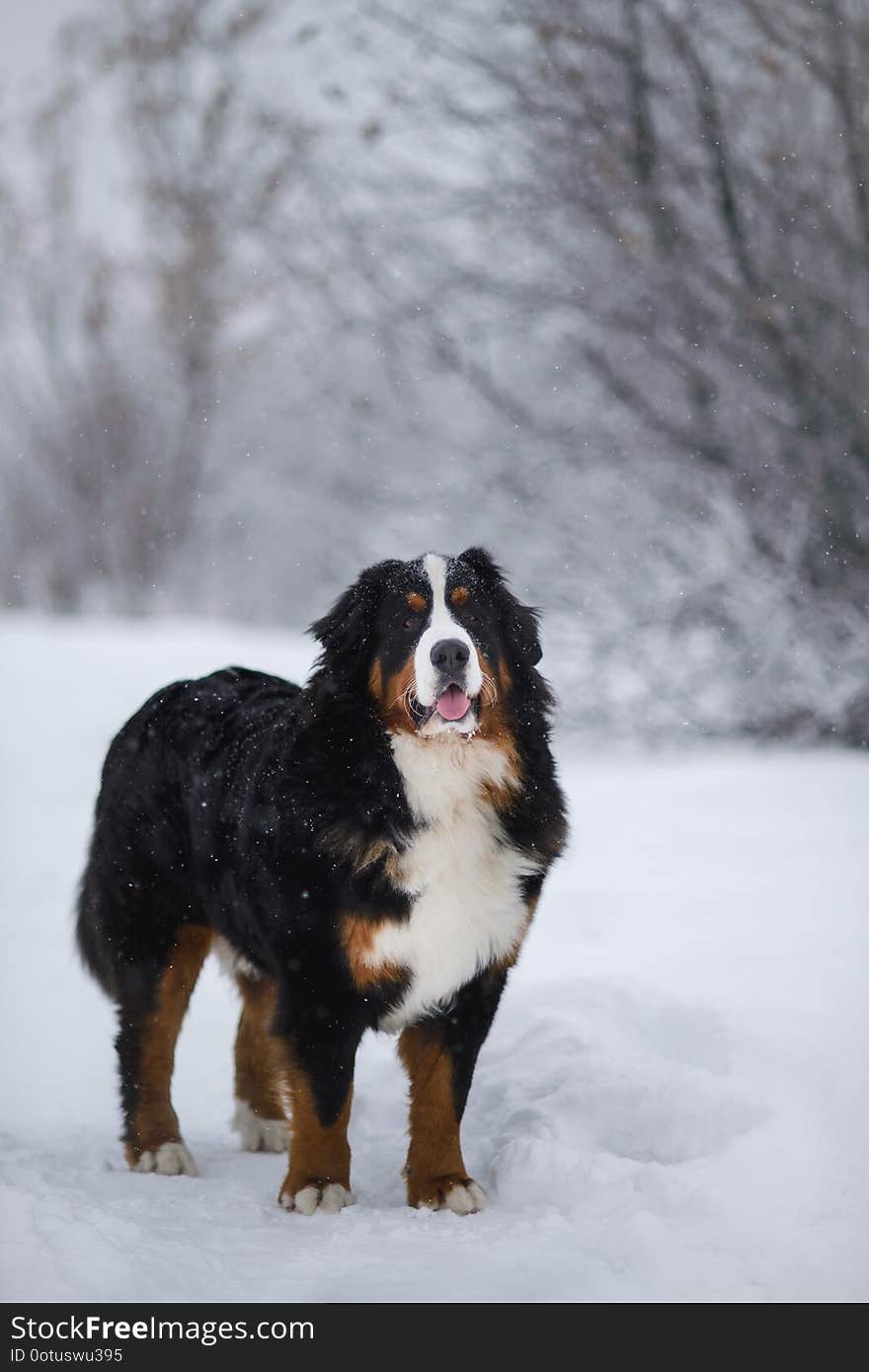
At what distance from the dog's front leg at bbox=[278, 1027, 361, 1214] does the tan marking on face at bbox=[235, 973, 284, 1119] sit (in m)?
0.75

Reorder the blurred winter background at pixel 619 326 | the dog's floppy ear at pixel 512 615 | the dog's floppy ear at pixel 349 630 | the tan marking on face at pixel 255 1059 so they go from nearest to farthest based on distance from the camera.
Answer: the dog's floppy ear at pixel 349 630 < the dog's floppy ear at pixel 512 615 < the tan marking on face at pixel 255 1059 < the blurred winter background at pixel 619 326

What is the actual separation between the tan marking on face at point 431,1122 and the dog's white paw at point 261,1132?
→ 2.74 feet

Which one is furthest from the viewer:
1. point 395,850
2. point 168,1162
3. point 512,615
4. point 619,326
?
point 619,326

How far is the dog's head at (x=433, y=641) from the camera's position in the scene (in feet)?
11.4

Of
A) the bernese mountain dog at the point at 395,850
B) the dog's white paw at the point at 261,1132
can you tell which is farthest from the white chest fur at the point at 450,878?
the dog's white paw at the point at 261,1132

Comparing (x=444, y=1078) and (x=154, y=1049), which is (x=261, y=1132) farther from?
(x=444, y=1078)

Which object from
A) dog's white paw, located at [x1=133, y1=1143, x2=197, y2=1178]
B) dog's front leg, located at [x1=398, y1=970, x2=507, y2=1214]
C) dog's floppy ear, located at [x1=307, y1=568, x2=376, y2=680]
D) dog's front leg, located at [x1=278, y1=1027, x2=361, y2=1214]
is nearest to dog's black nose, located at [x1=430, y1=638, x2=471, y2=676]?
dog's floppy ear, located at [x1=307, y1=568, x2=376, y2=680]

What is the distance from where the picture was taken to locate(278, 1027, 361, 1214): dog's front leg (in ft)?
11.6

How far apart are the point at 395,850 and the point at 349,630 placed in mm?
640

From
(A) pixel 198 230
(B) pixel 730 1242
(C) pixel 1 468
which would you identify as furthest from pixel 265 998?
(C) pixel 1 468

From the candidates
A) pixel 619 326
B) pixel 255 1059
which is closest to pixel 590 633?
pixel 619 326

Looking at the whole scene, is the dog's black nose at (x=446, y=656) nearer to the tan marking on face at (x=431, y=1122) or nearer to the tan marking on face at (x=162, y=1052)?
the tan marking on face at (x=431, y=1122)

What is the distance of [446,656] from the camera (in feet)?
11.2

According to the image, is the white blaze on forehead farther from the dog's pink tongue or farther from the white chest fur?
the white chest fur
